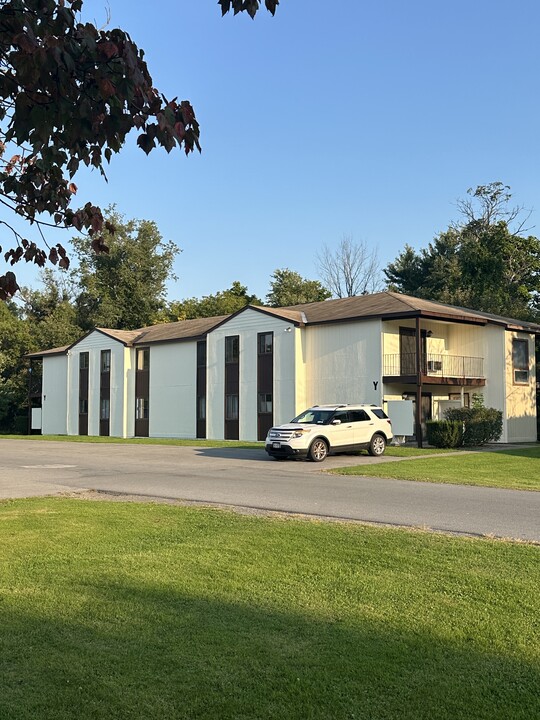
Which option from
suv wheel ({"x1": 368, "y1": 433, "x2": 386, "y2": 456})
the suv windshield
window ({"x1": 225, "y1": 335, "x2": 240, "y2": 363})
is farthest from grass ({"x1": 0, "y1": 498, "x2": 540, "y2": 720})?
window ({"x1": 225, "y1": 335, "x2": 240, "y2": 363})

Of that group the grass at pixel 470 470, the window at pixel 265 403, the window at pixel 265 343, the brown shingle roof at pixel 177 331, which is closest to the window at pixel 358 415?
the grass at pixel 470 470

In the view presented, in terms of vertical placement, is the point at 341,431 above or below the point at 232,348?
below

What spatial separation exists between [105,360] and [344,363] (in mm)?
20373

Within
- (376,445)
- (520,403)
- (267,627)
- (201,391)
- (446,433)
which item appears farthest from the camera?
(201,391)

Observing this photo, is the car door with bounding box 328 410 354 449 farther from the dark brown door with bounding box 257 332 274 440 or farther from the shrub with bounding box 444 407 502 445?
the dark brown door with bounding box 257 332 274 440

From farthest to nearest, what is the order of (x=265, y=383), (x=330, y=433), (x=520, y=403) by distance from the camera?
(x=265, y=383), (x=520, y=403), (x=330, y=433)

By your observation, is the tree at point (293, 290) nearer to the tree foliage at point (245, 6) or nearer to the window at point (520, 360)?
the window at point (520, 360)

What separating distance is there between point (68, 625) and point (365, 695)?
2404mm

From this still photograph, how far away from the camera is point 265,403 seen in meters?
38.9

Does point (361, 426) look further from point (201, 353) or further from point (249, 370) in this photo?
point (201, 353)

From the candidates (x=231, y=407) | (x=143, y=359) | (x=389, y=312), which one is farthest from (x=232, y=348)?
(x=389, y=312)

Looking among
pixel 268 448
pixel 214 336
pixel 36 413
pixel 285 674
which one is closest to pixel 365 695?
pixel 285 674

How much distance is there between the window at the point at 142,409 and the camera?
154ft

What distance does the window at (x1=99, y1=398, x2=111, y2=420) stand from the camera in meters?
48.9
